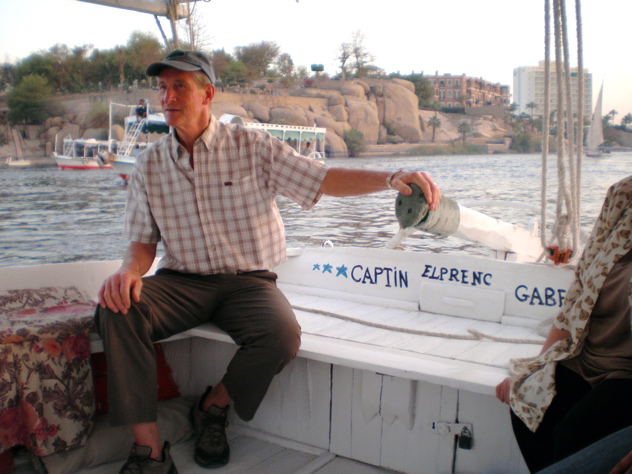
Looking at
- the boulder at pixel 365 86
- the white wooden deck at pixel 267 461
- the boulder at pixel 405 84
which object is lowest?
the white wooden deck at pixel 267 461

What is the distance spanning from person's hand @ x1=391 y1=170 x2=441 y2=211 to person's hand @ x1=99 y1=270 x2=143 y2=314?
0.75 meters

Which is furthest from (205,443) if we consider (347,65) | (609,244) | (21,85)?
(347,65)

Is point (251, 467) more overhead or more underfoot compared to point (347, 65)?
more underfoot

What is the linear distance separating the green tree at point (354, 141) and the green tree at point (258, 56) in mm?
12727

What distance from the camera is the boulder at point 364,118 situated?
47066 mm

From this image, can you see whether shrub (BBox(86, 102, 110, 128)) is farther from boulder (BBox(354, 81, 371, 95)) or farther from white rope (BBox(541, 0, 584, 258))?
white rope (BBox(541, 0, 584, 258))

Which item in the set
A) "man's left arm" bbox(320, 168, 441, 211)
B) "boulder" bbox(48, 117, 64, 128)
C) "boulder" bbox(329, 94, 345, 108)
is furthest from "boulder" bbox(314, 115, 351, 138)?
"man's left arm" bbox(320, 168, 441, 211)

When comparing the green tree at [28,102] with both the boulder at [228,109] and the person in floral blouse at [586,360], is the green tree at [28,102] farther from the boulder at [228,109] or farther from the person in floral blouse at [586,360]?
the person in floral blouse at [586,360]

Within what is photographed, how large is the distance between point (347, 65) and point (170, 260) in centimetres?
6323

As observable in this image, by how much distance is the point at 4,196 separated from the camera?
63.6ft

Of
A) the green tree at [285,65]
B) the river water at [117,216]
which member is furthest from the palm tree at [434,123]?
the river water at [117,216]

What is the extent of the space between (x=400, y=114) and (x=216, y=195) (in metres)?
53.0

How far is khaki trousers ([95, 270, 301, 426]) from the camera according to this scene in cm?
141

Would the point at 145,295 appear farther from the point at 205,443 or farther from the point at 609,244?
the point at 609,244
